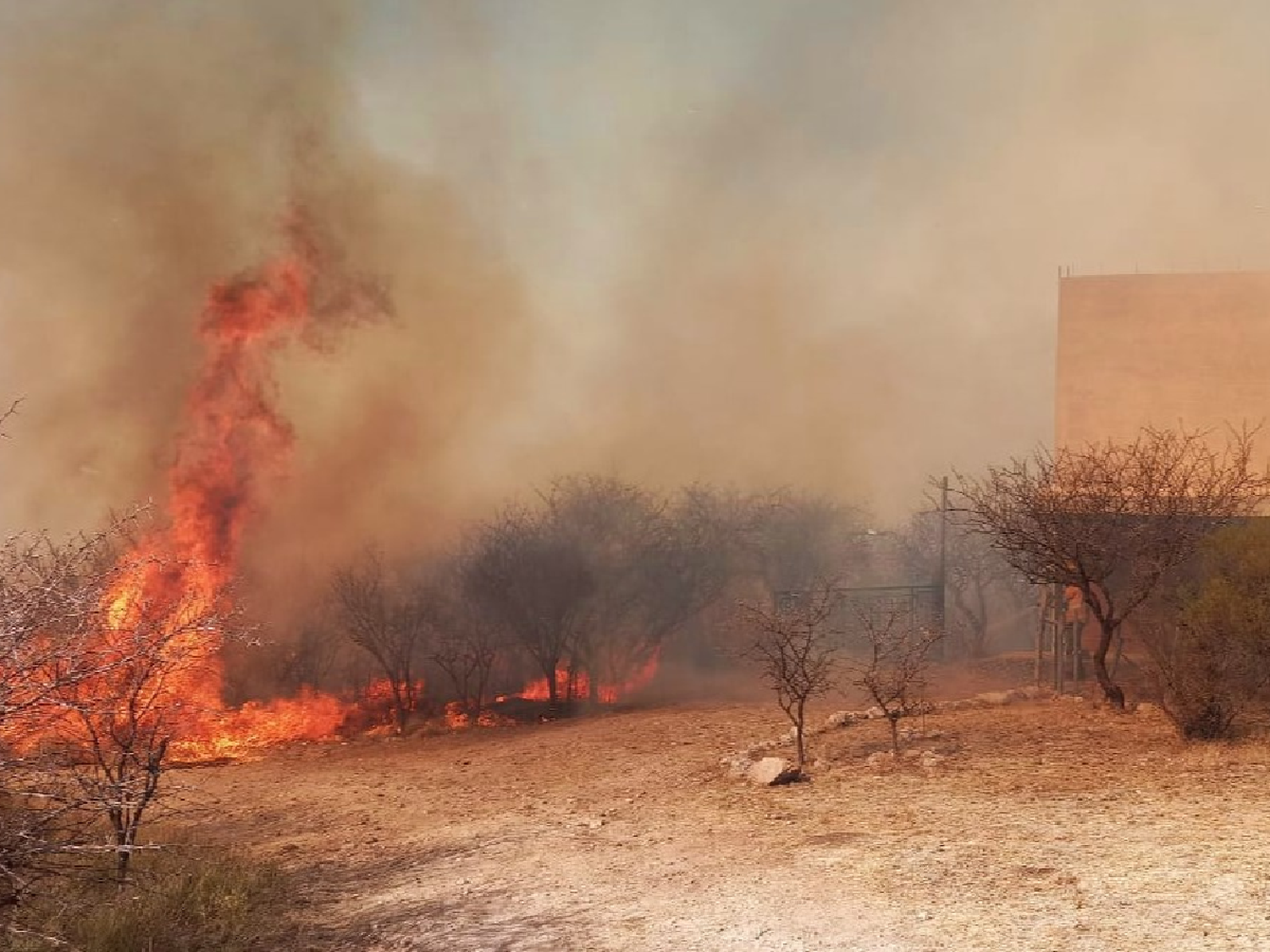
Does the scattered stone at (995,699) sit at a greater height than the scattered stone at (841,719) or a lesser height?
greater

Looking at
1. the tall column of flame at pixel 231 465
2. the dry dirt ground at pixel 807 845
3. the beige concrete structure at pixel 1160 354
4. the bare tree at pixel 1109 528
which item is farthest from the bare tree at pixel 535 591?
the beige concrete structure at pixel 1160 354

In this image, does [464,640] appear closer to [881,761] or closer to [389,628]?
[389,628]

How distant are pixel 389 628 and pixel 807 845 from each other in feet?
46.7

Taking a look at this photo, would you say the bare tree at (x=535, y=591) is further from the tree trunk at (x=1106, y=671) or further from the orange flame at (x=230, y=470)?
the tree trunk at (x=1106, y=671)

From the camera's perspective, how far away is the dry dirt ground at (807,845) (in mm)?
6969

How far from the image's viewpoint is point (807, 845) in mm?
8984

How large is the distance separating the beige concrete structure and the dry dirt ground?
40.3 ft

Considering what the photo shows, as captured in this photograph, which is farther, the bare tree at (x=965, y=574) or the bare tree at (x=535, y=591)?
the bare tree at (x=965, y=574)

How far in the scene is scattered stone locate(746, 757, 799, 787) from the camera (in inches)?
449

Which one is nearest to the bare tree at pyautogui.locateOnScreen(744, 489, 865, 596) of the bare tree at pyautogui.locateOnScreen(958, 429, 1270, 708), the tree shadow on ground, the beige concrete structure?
the beige concrete structure

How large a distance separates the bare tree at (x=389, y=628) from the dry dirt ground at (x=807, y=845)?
5586 millimetres

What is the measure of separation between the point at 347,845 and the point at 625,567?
14.2 meters

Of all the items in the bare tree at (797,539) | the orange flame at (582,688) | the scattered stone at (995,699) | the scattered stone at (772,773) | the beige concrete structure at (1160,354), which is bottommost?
the orange flame at (582,688)

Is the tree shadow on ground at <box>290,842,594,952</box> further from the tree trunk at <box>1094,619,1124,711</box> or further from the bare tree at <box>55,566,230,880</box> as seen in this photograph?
the tree trunk at <box>1094,619,1124,711</box>
